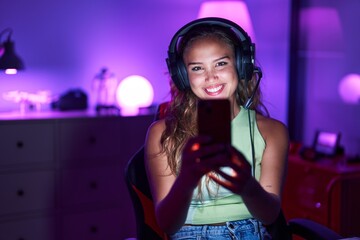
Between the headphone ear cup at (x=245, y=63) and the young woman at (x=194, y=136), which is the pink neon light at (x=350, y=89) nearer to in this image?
the young woman at (x=194, y=136)

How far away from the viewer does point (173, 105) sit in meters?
1.69

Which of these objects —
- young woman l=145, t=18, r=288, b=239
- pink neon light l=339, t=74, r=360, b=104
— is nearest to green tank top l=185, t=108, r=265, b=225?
young woman l=145, t=18, r=288, b=239

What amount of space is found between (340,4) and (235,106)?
1587mm

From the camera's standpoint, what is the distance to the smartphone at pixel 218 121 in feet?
3.83

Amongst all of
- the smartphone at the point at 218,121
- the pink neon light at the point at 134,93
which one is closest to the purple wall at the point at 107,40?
the pink neon light at the point at 134,93

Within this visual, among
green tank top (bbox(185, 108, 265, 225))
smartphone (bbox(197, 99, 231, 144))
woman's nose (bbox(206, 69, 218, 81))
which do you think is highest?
woman's nose (bbox(206, 69, 218, 81))

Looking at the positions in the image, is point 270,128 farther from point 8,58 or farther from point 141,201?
point 8,58

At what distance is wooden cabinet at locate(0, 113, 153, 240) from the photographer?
2604 millimetres

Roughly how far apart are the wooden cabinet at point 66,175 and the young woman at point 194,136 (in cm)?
112

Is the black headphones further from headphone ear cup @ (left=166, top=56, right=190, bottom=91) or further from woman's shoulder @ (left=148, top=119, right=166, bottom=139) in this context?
woman's shoulder @ (left=148, top=119, right=166, bottom=139)

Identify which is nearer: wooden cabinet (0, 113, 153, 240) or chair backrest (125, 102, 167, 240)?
Result: chair backrest (125, 102, 167, 240)

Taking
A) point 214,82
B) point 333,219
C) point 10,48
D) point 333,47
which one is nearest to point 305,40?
point 333,47

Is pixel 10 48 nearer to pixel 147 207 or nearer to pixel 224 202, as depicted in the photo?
pixel 147 207

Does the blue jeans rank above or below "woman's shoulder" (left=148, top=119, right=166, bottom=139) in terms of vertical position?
below
